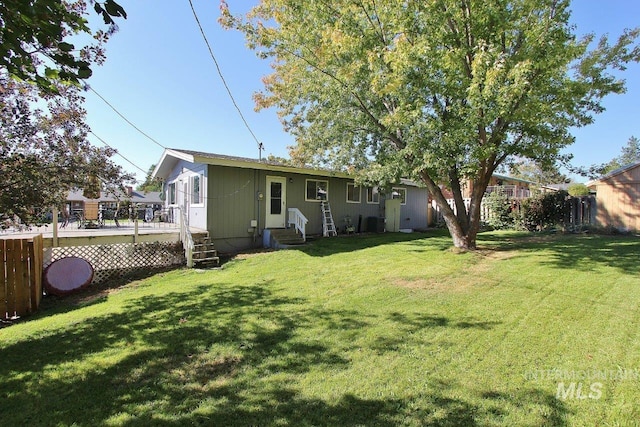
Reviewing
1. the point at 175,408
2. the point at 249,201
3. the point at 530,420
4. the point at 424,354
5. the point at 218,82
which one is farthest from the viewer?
the point at 249,201

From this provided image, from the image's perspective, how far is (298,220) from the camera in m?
12.1

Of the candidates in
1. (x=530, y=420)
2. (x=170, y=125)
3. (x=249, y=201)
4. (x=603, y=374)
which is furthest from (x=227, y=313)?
(x=170, y=125)

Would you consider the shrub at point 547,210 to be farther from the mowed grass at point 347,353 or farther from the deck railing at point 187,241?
the deck railing at point 187,241

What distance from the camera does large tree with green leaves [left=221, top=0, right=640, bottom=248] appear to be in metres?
6.87

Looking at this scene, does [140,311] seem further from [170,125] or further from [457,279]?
[170,125]

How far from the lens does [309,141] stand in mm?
11664

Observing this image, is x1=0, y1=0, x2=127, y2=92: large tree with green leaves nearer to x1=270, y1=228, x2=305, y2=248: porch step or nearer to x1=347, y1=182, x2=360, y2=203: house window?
x1=270, y1=228, x2=305, y2=248: porch step

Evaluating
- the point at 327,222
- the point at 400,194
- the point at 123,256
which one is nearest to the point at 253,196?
the point at 327,222

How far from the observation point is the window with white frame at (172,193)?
15.0m

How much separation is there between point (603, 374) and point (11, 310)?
8947 millimetres

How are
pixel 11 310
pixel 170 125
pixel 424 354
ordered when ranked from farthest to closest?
1. pixel 170 125
2. pixel 11 310
3. pixel 424 354

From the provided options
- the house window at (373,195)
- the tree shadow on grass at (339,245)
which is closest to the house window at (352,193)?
the house window at (373,195)

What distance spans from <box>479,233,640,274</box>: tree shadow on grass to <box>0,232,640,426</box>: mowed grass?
9.4 inches

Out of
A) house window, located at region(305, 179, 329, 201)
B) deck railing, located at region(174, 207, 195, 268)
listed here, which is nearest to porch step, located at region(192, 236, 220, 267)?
deck railing, located at region(174, 207, 195, 268)
